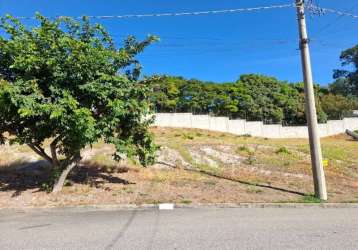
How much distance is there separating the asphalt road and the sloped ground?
1316 mm

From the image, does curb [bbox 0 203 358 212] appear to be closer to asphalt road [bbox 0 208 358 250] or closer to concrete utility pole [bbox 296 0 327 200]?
asphalt road [bbox 0 208 358 250]

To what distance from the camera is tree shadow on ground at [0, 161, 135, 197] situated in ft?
40.7

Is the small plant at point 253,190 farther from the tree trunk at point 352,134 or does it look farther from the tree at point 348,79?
the tree at point 348,79

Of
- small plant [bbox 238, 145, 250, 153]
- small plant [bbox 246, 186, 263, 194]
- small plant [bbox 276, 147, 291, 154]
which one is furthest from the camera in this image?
small plant [bbox 238, 145, 250, 153]

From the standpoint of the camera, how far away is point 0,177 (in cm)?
1340

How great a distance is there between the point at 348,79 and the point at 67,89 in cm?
7246

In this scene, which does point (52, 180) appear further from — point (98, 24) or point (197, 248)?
point (197, 248)

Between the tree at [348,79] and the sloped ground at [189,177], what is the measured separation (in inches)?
2217

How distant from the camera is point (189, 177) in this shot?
1409cm

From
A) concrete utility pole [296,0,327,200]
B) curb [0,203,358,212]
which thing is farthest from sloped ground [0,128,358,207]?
concrete utility pole [296,0,327,200]

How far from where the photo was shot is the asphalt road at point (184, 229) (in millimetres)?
6262

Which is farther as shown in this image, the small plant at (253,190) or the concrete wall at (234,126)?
the concrete wall at (234,126)

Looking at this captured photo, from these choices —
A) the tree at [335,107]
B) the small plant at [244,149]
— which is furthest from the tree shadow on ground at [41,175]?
the tree at [335,107]

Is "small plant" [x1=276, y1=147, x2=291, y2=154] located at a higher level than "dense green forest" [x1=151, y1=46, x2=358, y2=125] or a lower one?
lower
